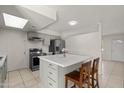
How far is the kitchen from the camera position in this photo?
227 cm

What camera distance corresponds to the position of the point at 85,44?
4.66 meters

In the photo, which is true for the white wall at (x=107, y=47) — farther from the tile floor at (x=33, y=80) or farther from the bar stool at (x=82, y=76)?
the bar stool at (x=82, y=76)

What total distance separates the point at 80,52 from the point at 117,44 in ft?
11.4

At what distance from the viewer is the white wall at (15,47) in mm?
3363

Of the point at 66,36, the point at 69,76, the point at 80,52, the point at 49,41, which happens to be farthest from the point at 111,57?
the point at 69,76

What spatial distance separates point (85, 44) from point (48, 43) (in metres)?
2.27

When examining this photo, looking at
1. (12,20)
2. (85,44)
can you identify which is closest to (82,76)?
(12,20)

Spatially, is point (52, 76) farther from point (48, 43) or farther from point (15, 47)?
point (48, 43)

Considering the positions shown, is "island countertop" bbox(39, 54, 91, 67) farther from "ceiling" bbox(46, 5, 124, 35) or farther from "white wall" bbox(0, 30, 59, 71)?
"white wall" bbox(0, 30, 59, 71)

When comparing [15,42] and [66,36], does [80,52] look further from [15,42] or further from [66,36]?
[15,42]

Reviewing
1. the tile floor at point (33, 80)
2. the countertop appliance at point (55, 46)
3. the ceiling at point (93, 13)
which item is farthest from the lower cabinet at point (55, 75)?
the countertop appliance at point (55, 46)

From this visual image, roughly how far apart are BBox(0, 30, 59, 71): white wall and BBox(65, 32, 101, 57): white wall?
8.29 ft

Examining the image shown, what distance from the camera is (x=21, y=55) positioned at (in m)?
3.85

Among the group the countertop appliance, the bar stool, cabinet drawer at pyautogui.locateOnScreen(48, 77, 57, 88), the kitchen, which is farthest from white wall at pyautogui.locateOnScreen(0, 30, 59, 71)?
the bar stool
